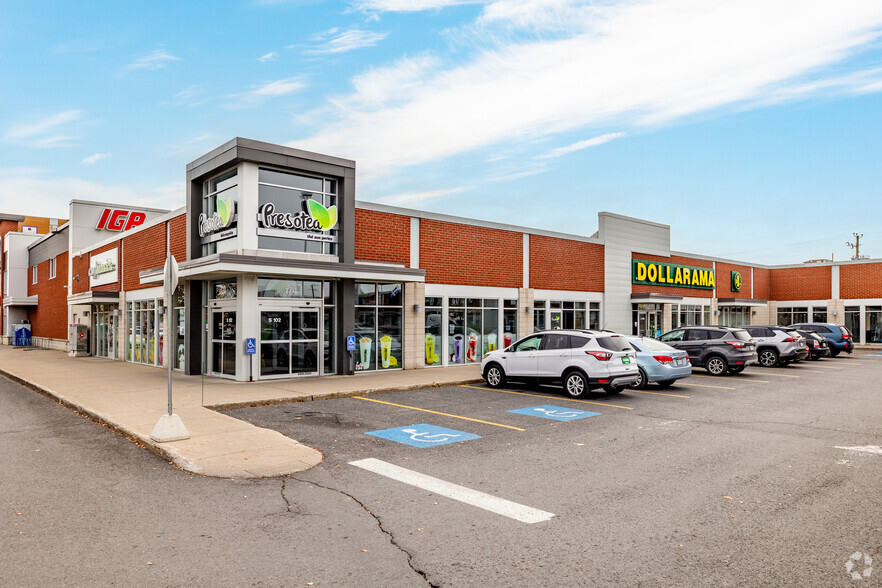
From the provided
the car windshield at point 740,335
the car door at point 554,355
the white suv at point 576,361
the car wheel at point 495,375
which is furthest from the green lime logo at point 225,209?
the car windshield at point 740,335

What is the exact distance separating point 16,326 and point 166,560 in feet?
Answer: 156

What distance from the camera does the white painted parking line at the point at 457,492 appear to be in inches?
243

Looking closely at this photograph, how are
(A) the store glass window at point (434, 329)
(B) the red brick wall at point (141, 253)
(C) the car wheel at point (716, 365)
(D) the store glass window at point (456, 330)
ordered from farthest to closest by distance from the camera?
1. (B) the red brick wall at point (141, 253)
2. (D) the store glass window at point (456, 330)
3. (A) the store glass window at point (434, 329)
4. (C) the car wheel at point (716, 365)

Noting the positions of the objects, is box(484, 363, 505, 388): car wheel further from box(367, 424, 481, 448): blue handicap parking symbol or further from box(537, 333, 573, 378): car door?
box(367, 424, 481, 448): blue handicap parking symbol

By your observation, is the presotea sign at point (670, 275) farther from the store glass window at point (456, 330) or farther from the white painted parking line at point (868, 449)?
the white painted parking line at point (868, 449)

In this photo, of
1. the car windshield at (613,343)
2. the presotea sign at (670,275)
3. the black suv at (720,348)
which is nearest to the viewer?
the car windshield at (613,343)

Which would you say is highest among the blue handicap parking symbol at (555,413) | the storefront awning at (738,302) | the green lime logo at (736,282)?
the green lime logo at (736,282)

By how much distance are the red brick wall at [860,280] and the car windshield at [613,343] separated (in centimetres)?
3451

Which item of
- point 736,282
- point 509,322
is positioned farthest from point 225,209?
point 736,282

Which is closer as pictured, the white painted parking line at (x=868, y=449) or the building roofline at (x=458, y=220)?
the white painted parking line at (x=868, y=449)

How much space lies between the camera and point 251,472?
7758mm

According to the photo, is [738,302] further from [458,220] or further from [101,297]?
[101,297]

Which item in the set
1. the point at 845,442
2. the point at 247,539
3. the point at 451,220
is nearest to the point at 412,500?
the point at 247,539

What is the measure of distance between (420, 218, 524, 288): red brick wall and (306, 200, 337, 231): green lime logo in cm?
382
